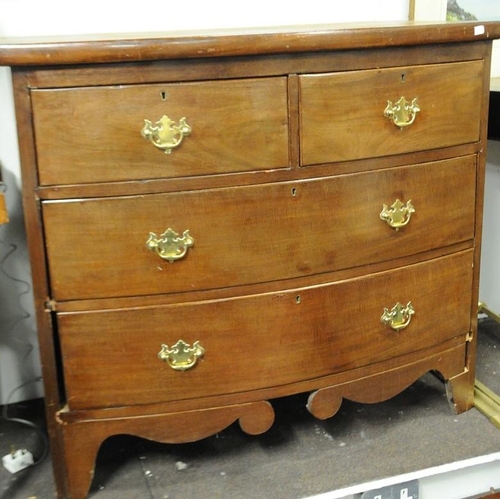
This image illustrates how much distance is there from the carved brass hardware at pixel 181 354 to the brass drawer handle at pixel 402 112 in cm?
61

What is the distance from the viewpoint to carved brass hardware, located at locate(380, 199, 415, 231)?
1.42 metres

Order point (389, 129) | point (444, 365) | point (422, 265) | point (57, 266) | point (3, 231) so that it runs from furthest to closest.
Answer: point (3, 231) < point (444, 365) < point (422, 265) < point (389, 129) < point (57, 266)

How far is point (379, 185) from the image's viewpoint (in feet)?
4.60

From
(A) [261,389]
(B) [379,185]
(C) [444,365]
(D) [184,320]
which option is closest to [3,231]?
(D) [184,320]

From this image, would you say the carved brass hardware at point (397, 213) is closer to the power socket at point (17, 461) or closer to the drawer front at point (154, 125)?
the drawer front at point (154, 125)

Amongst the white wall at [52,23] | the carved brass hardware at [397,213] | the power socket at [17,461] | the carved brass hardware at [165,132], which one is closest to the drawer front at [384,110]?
the carved brass hardware at [397,213]

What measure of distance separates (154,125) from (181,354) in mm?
461

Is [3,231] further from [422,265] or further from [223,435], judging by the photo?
[422,265]

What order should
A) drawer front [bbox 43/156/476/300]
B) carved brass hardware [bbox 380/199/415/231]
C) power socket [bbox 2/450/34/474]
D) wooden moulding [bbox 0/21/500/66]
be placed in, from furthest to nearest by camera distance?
power socket [bbox 2/450/34/474] < carved brass hardware [bbox 380/199/415/231] < drawer front [bbox 43/156/476/300] < wooden moulding [bbox 0/21/500/66]

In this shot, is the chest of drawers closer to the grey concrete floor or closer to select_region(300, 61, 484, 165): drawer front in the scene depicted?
select_region(300, 61, 484, 165): drawer front

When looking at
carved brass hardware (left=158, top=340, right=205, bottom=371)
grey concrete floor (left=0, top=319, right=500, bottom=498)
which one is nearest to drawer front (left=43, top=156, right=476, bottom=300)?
carved brass hardware (left=158, top=340, right=205, bottom=371)

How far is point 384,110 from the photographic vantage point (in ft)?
4.46

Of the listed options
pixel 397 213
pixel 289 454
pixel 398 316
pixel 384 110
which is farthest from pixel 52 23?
pixel 289 454

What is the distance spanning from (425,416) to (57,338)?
947 mm
